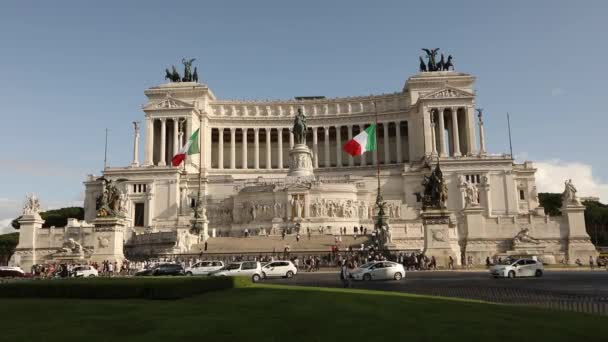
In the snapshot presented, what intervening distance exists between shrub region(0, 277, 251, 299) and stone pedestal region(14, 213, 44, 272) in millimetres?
42619

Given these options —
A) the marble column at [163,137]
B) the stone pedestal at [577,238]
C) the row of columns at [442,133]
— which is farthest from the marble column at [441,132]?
the marble column at [163,137]

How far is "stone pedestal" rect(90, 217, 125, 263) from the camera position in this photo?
44.9 m

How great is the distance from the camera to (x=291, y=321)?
12305mm

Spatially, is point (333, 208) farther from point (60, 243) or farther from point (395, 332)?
point (395, 332)

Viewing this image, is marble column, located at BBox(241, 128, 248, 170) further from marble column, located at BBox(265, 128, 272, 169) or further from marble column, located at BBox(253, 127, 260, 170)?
marble column, located at BBox(265, 128, 272, 169)

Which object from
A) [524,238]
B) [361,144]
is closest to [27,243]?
[361,144]

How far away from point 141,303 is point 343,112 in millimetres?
100665

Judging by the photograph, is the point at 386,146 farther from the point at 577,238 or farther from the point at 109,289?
the point at 109,289

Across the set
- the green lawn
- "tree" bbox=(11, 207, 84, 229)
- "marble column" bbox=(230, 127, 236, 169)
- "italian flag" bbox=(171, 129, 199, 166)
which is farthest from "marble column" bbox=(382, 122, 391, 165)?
the green lawn

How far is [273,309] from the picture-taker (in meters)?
14.1

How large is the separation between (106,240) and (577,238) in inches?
1790

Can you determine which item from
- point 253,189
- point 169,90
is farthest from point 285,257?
point 169,90

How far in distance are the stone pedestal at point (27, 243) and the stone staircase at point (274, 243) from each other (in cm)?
1757

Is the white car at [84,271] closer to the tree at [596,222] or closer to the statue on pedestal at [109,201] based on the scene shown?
the statue on pedestal at [109,201]
